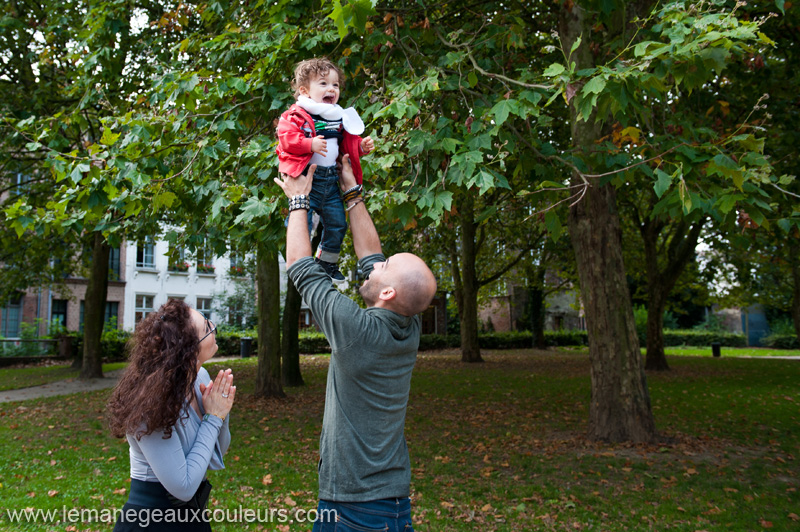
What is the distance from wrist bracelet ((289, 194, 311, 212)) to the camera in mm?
2517

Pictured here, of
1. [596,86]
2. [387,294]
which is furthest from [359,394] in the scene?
[596,86]

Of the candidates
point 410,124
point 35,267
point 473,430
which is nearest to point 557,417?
point 473,430

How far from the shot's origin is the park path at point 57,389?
14784 millimetres

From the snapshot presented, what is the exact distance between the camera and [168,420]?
240cm

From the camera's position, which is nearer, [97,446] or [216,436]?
[216,436]

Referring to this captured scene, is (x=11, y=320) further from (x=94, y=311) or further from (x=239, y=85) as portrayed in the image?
(x=239, y=85)

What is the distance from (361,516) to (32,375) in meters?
21.6

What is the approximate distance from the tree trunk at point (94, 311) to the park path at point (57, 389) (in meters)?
0.50

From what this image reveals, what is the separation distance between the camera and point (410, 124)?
5457mm

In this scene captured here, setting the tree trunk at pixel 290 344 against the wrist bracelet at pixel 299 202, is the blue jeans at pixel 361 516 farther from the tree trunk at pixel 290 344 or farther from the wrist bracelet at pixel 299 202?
the tree trunk at pixel 290 344

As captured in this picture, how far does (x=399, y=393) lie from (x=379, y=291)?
436mm

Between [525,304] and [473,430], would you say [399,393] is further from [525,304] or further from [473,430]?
[525,304]

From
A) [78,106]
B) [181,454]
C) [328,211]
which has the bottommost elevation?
[181,454]

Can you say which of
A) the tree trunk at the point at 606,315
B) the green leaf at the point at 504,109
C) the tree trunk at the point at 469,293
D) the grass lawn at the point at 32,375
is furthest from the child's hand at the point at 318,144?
the tree trunk at the point at 469,293
